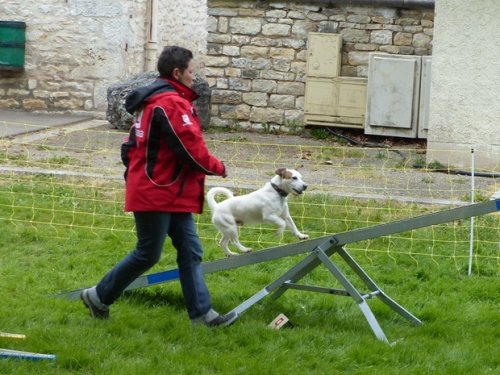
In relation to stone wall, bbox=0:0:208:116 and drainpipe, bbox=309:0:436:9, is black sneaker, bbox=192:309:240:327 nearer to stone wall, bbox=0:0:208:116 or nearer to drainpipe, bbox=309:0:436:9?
drainpipe, bbox=309:0:436:9

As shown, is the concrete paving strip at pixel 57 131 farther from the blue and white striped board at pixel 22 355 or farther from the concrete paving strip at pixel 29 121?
the blue and white striped board at pixel 22 355

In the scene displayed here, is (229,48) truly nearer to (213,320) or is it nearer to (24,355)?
(213,320)

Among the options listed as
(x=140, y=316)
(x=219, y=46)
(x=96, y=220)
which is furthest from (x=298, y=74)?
(x=140, y=316)

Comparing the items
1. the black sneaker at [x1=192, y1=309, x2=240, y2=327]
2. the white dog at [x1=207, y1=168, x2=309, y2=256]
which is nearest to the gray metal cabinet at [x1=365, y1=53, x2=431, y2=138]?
the white dog at [x1=207, y1=168, x2=309, y2=256]

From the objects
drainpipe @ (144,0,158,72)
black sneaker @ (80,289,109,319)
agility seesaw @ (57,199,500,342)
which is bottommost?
black sneaker @ (80,289,109,319)

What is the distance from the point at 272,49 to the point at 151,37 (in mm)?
4238

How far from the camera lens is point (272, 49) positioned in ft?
54.8

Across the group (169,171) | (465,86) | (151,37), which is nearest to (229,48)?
(151,37)

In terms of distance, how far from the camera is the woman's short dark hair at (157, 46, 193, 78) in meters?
6.13

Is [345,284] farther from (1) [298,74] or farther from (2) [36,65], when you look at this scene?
(2) [36,65]

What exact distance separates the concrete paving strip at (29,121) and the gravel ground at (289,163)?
275mm

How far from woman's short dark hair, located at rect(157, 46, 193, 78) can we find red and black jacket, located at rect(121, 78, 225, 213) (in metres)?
0.07

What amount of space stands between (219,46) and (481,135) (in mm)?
5052

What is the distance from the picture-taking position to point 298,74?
16688 mm
